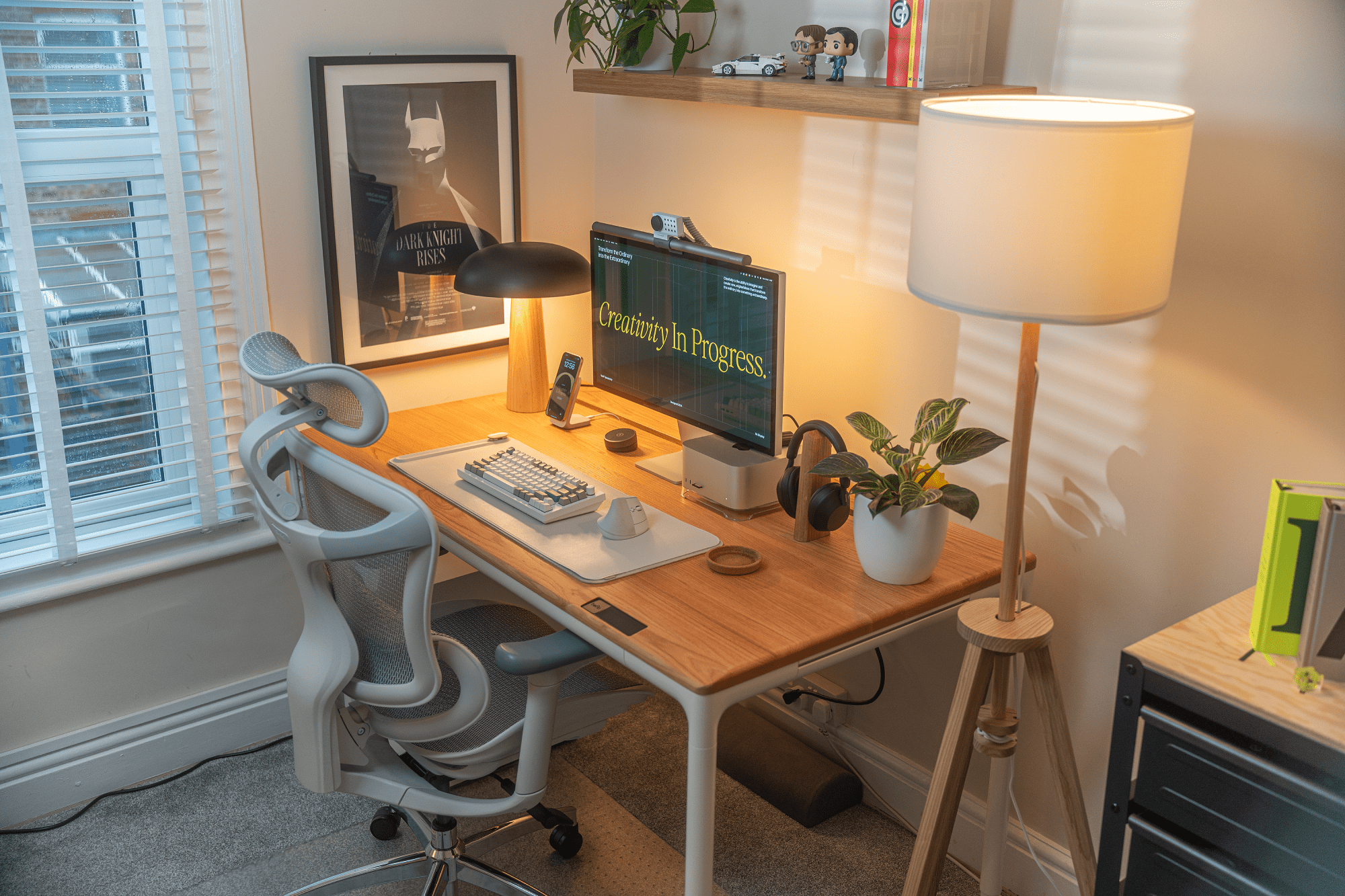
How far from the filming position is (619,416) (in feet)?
8.30

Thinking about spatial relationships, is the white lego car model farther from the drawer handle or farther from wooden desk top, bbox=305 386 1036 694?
the drawer handle

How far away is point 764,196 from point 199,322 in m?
1.28

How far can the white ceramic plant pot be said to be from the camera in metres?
1.68

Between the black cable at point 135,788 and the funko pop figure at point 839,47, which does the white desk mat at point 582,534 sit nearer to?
the black cable at point 135,788

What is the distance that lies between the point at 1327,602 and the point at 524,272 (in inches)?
63.3

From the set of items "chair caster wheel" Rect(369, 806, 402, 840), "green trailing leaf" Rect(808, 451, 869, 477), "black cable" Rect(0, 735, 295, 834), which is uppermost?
"green trailing leaf" Rect(808, 451, 869, 477)

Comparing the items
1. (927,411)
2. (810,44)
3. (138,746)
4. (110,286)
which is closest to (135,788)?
(138,746)

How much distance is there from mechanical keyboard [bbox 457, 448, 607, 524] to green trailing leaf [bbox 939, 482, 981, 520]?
67 centimetres

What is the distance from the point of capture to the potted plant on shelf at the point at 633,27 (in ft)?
7.45

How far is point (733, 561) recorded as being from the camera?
180cm

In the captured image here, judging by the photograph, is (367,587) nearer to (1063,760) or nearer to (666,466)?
(666,466)

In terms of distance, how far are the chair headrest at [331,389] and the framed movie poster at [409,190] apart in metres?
0.87

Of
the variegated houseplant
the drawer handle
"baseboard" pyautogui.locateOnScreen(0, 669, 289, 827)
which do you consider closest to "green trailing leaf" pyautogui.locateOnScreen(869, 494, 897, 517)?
the variegated houseplant

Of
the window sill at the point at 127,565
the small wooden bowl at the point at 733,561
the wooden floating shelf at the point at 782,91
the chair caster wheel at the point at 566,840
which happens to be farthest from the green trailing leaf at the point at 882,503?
the window sill at the point at 127,565
